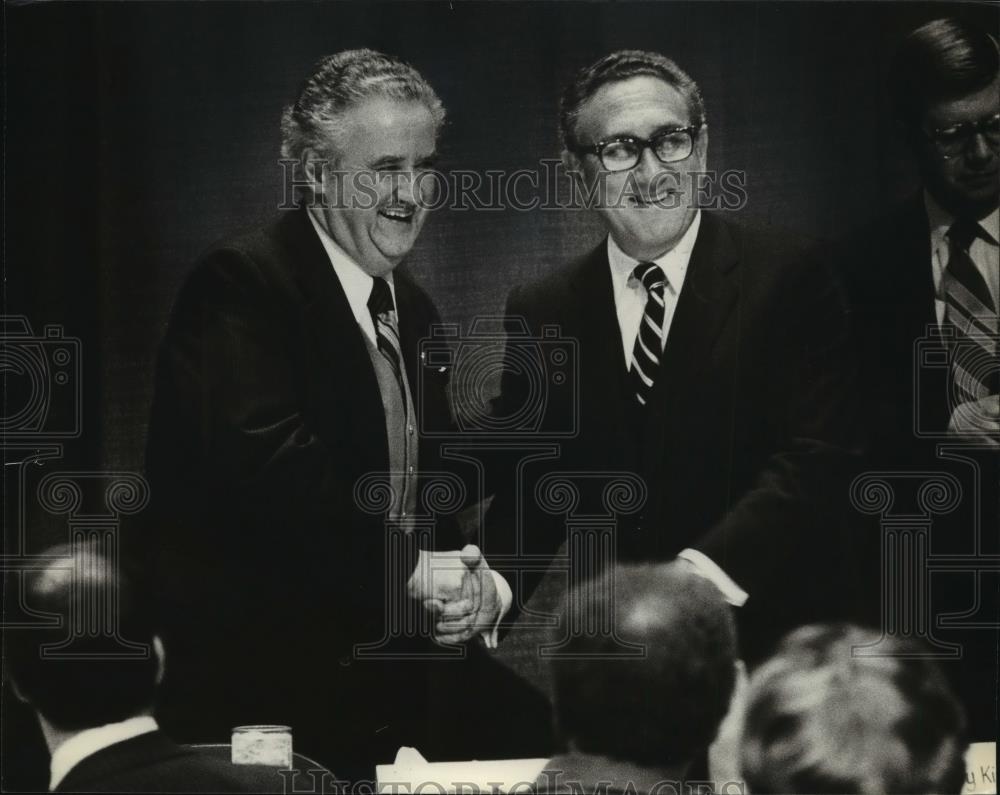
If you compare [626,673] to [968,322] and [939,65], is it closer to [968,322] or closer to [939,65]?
[968,322]

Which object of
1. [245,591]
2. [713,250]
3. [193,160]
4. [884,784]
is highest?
[193,160]

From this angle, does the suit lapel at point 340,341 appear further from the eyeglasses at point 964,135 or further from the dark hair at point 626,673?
the eyeglasses at point 964,135

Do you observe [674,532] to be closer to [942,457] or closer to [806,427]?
[806,427]

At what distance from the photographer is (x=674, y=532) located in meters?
4.39

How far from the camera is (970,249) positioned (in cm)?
458

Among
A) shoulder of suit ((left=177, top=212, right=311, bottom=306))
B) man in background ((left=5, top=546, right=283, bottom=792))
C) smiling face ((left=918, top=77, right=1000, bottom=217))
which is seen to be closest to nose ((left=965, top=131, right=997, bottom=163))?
smiling face ((left=918, top=77, right=1000, bottom=217))

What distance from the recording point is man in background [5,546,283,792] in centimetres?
431

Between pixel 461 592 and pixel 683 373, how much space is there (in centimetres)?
106

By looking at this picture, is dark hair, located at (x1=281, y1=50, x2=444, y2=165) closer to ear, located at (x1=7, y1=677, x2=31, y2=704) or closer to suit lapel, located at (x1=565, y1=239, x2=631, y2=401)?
suit lapel, located at (x1=565, y1=239, x2=631, y2=401)

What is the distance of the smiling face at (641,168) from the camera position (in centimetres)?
439

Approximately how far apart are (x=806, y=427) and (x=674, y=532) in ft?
1.92

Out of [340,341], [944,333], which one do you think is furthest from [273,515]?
[944,333]

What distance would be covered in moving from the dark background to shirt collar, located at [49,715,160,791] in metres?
0.11

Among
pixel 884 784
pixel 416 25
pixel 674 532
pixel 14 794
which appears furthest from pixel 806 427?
pixel 14 794
